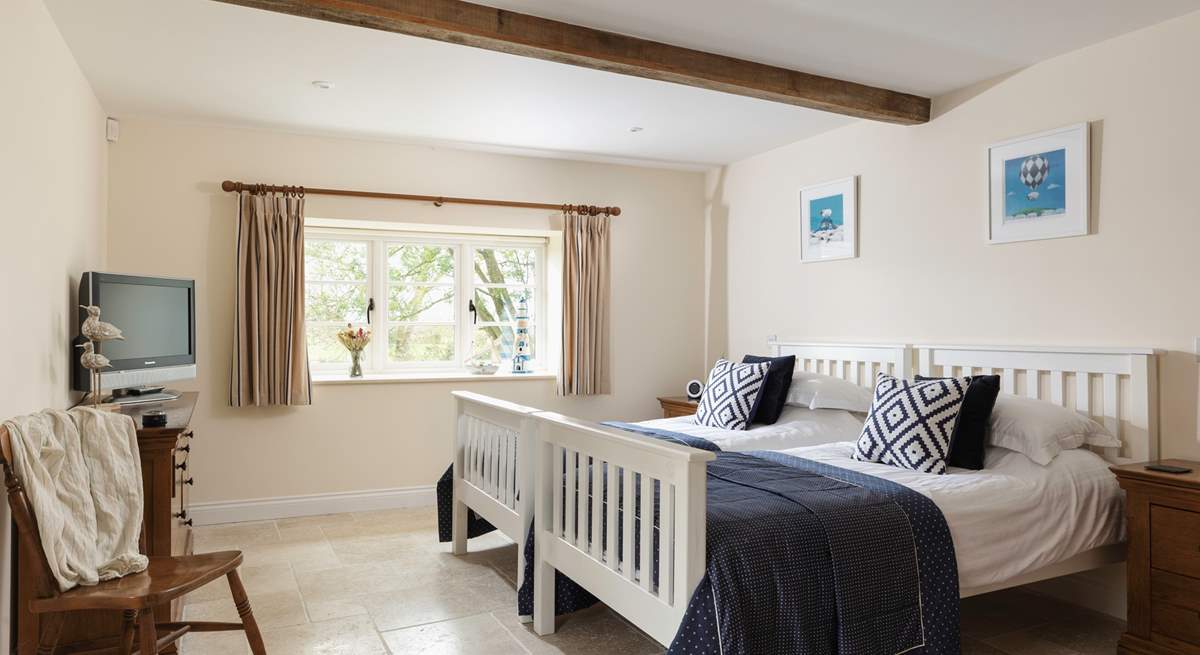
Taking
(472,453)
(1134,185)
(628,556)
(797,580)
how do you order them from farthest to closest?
(472,453)
(1134,185)
(628,556)
(797,580)

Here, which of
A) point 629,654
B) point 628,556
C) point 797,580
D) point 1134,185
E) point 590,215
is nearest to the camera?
point 797,580

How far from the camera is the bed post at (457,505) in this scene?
375cm

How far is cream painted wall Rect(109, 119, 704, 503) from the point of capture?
4266 mm

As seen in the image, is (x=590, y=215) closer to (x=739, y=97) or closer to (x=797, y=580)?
(x=739, y=97)

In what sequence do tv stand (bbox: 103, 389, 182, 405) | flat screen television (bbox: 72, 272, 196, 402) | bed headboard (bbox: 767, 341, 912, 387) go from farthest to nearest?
1. bed headboard (bbox: 767, 341, 912, 387)
2. tv stand (bbox: 103, 389, 182, 405)
3. flat screen television (bbox: 72, 272, 196, 402)

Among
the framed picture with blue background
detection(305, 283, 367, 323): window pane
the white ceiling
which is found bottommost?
detection(305, 283, 367, 323): window pane

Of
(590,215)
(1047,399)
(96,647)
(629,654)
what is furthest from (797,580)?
(590,215)

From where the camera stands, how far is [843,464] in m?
3.10

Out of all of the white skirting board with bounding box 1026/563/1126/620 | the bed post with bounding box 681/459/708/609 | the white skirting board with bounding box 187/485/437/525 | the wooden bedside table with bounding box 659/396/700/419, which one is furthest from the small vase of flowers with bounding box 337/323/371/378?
the white skirting board with bounding box 1026/563/1126/620

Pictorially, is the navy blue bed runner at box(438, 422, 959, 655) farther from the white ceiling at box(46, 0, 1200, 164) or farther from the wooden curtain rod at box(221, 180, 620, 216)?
the wooden curtain rod at box(221, 180, 620, 216)

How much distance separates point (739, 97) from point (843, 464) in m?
1.90

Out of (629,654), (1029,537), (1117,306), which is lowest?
(629,654)

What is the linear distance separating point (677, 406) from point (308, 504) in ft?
7.82

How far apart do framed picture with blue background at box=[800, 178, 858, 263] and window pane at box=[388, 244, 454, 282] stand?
2.36 metres
